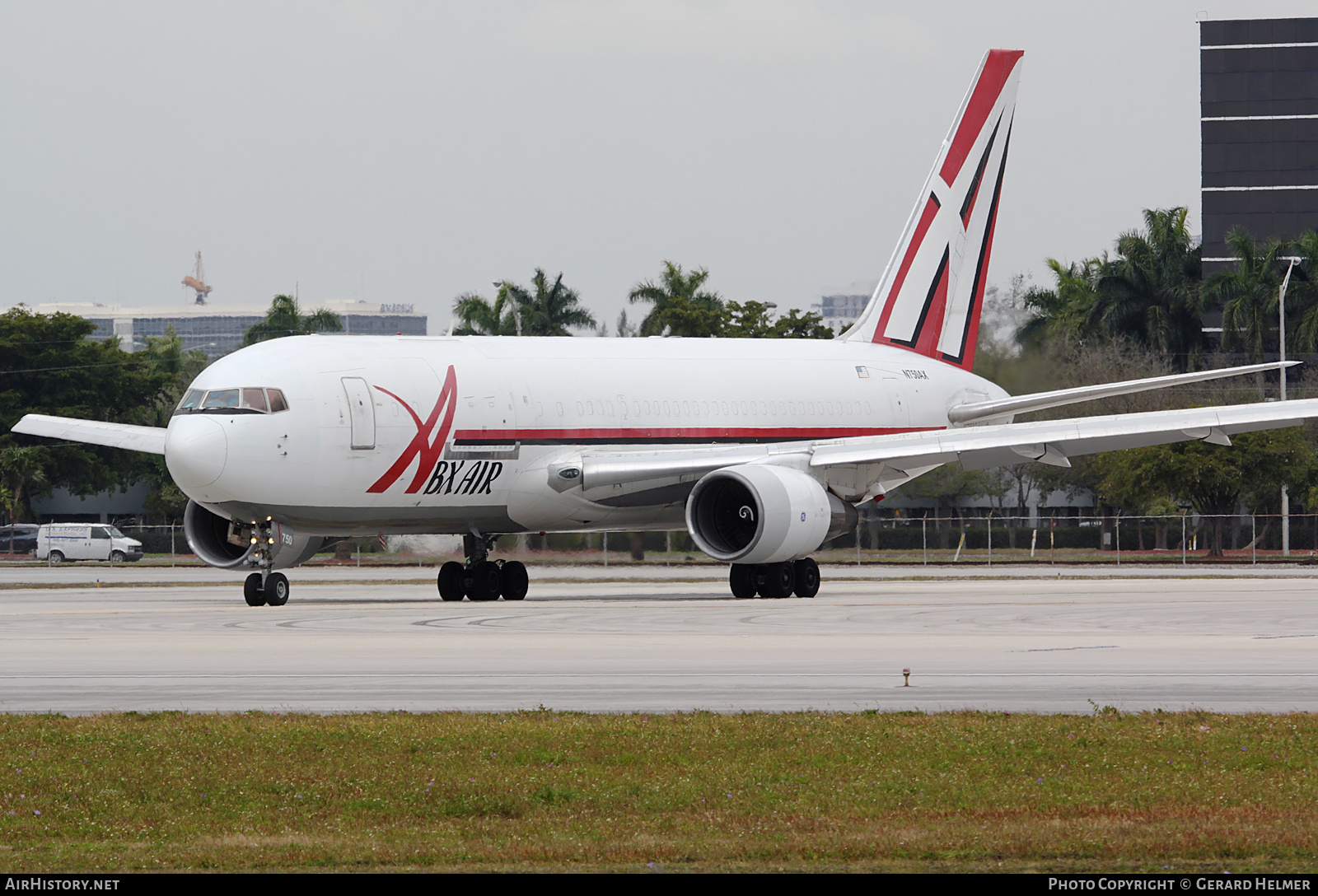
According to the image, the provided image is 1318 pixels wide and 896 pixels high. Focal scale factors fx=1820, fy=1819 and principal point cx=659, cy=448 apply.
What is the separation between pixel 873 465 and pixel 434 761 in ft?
72.1

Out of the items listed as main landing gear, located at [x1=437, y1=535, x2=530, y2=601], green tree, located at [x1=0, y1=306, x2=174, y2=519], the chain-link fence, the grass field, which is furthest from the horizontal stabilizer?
green tree, located at [x1=0, y1=306, x2=174, y2=519]

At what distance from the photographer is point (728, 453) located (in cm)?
3284

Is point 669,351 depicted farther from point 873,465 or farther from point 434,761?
point 434,761

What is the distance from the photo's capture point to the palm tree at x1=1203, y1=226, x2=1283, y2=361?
282 feet

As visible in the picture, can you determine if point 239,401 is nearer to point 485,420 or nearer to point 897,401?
point 485,420

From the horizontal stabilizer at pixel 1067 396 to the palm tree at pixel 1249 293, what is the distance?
45.3 m

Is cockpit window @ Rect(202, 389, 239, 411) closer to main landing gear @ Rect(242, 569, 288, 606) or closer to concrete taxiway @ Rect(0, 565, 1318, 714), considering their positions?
main landing gear @ Rect(242, 569, 288, 606)

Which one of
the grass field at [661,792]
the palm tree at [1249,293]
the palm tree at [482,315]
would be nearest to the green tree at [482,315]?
the palm tree at [482,315]

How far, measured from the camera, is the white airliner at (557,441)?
95.3ft

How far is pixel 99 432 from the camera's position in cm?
3556

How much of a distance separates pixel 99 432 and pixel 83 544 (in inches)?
1401

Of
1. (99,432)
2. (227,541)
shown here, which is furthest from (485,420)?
(99,432)

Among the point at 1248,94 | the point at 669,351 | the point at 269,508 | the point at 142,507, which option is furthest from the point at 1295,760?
the point at 1248,94

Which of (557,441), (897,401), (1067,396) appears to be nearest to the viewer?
(557,441)
